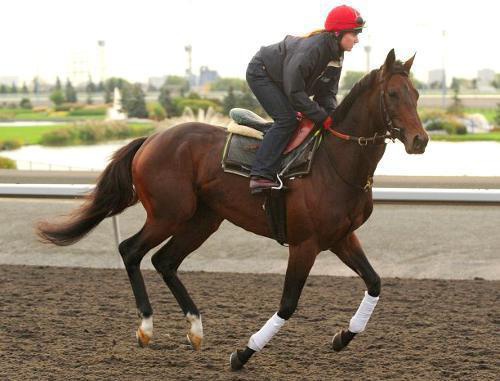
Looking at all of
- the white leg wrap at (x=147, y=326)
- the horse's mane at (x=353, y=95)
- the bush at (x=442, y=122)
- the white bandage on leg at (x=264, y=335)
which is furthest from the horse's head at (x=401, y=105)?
the bush at (x=442, y=122)

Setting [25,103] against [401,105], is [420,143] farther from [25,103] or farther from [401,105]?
[25,103]

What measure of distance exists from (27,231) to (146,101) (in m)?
7.99

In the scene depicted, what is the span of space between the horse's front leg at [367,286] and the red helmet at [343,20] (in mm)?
1293

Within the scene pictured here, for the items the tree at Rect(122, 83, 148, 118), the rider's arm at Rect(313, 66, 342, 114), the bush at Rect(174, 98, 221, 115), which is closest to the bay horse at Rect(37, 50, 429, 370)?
the rider's arm at Rect(313, 66, 342, 114)

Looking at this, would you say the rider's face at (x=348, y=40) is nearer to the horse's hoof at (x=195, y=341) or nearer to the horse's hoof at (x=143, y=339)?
the horse's hoof at (x=195, y=341)

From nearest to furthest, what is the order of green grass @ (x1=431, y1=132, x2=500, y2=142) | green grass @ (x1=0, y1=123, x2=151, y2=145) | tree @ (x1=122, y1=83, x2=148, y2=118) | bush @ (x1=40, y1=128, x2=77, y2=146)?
green grass @ (x1=431, y1=132, x2=500, y2=142) → bush @ (x1=40, y1=128, x2=77, y2=146) → green grass @ (x1=0, y1=123, x2=151, y2=145) → tree @ (x1=122, y1=83, x2=148, y2=118)

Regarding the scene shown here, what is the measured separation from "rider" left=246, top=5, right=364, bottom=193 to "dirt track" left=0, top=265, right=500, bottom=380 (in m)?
1.13

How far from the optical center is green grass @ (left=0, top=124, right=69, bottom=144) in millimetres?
16875

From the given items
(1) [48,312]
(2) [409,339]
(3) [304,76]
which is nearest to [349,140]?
(3) [304,76]

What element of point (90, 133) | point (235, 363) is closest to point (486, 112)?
point (90, 133)

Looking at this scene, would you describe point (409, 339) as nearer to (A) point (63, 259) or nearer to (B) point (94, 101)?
(A) point (63, 259)

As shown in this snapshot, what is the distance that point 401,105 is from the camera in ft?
17.8

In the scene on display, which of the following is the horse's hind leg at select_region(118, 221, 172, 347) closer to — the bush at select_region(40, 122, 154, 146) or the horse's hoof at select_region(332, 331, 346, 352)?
the horse's hoof at select_region(332, 331, 346, 352)

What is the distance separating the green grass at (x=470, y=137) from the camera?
14001mm
